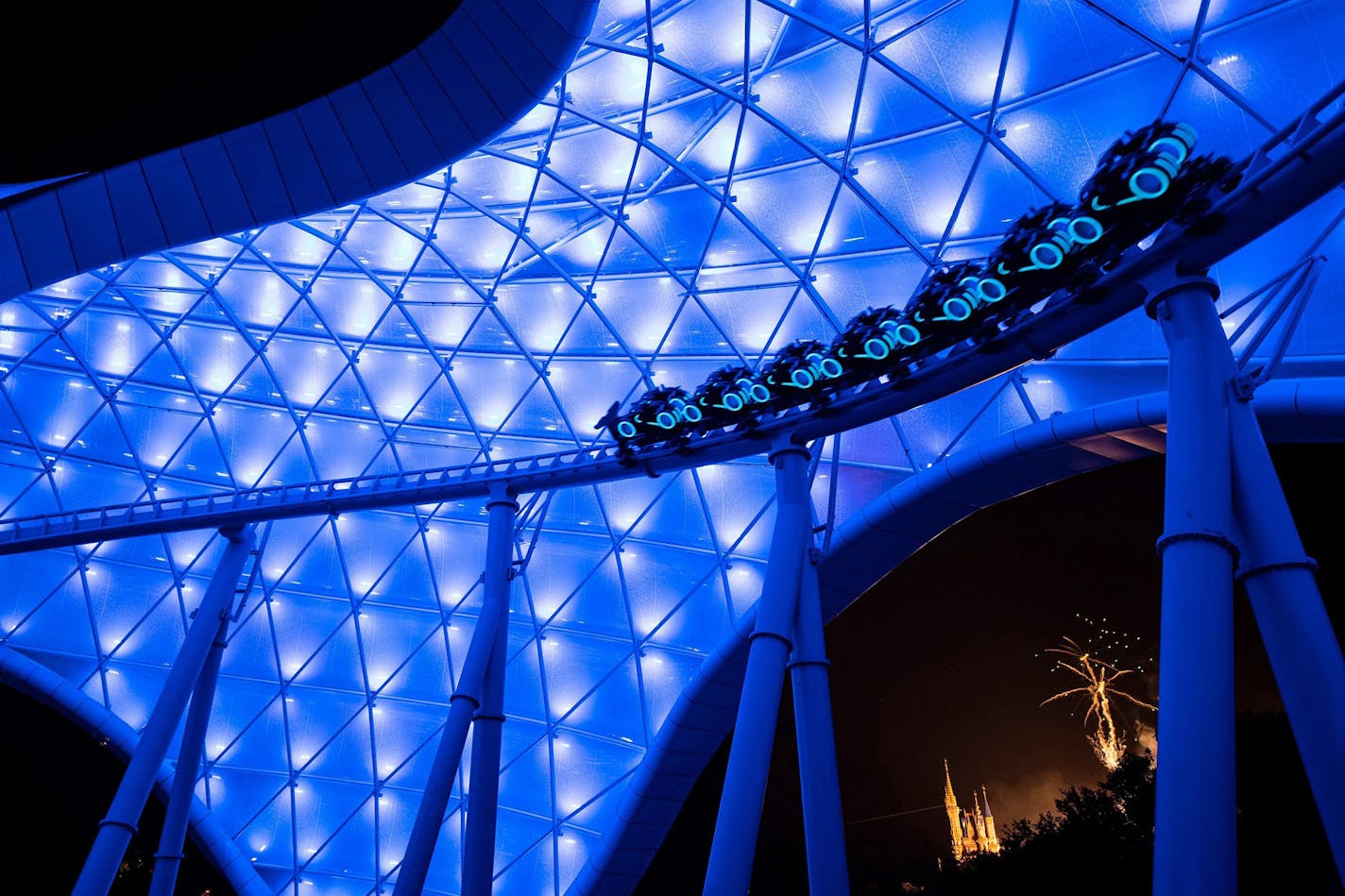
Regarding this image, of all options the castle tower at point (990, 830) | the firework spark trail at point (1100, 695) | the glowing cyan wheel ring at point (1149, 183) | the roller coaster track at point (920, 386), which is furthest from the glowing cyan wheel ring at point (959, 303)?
the castle tower at point (990, 830)

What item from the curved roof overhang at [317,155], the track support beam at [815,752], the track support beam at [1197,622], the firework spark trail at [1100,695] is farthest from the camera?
the firework spark trail at [1100,695]

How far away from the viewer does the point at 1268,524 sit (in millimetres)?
13758

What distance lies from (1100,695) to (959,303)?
507 inches

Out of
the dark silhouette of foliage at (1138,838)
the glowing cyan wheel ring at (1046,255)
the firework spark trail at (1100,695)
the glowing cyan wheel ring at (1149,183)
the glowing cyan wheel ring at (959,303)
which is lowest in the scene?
the dark silhouette of foliage at (1138,838)

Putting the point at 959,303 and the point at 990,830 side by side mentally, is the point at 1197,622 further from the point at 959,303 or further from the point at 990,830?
the point at 990,830

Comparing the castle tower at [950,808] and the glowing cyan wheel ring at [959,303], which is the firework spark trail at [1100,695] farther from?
the glowing cyan wheel ring at [959,303]

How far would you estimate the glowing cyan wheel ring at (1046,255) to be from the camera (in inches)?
756

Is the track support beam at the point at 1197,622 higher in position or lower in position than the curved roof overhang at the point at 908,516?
lower

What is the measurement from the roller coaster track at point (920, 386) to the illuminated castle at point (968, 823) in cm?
1262

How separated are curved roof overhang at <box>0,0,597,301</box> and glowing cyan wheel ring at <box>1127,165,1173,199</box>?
962 cm

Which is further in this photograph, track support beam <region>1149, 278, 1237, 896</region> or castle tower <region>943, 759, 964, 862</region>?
castle tower <region>943, 759, 964, 862</region>

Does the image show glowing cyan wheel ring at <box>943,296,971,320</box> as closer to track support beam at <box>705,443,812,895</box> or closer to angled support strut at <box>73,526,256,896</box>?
track support beam at <box>705,443,812,895</box>

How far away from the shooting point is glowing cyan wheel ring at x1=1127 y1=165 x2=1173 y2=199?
16.8 metres

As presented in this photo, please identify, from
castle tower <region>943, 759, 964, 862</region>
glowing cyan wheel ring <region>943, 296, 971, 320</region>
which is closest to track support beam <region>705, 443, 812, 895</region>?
glowing cyan wheel ring <region>943, 296, 971, 320</region>
